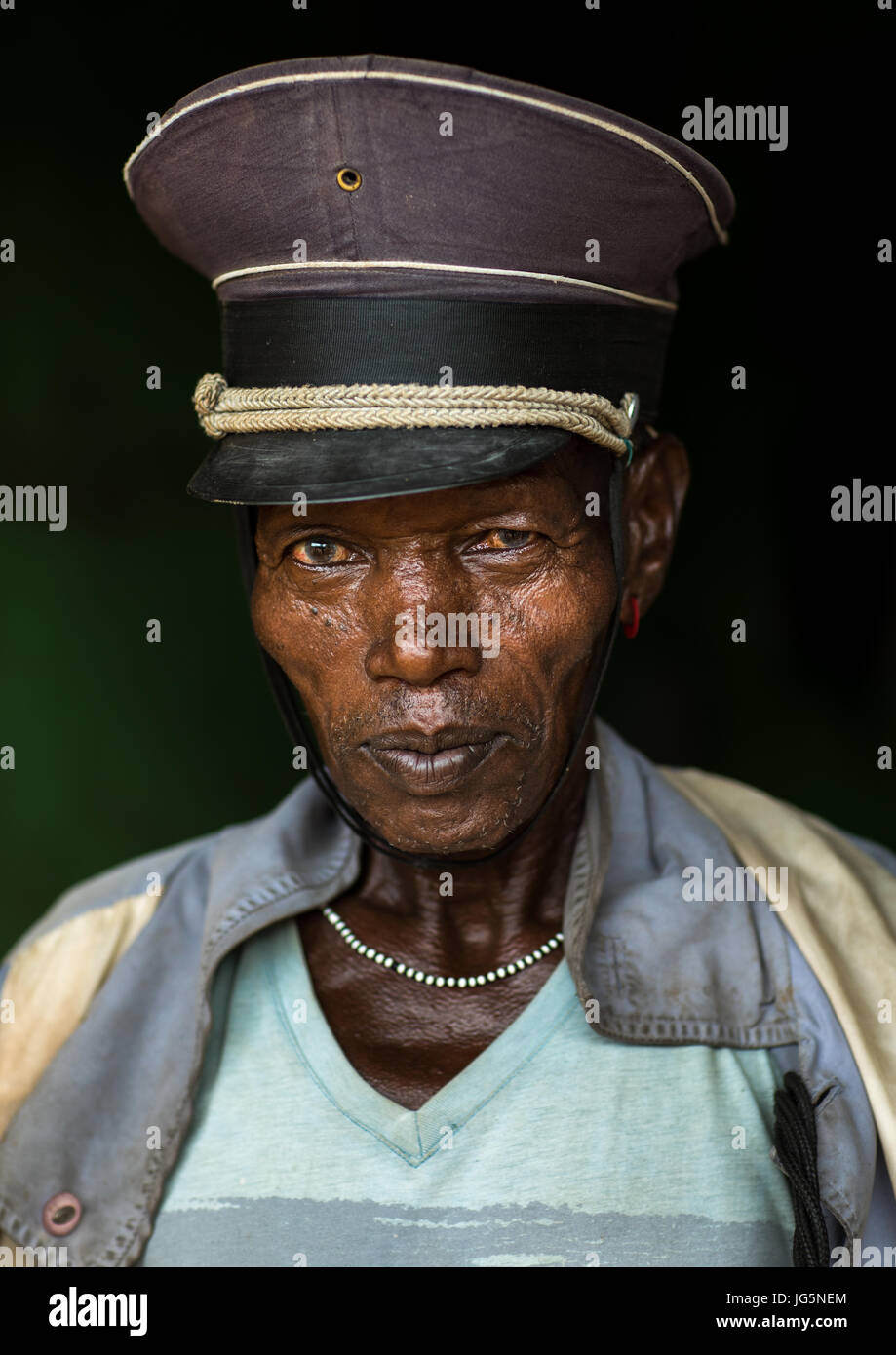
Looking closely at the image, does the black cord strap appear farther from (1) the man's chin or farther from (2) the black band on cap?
(2) the black band on cap

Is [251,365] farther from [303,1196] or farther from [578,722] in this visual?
[303,1196]

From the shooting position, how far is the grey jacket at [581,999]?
1733mm

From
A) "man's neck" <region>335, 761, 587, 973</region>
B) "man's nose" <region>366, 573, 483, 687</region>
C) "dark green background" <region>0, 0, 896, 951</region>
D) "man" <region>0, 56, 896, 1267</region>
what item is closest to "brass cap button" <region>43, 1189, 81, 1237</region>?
"man" <region>0, 56, 896, 1267</region>

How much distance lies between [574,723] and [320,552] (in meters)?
0.39

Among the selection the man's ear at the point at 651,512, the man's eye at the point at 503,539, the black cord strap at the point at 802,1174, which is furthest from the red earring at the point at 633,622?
the black cord strap at the point at 802,1174

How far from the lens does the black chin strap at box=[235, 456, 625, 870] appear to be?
176cm

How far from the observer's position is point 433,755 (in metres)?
1.66

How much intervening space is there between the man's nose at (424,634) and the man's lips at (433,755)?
68 mm

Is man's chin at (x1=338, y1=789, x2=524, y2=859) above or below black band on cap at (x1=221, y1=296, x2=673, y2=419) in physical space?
below

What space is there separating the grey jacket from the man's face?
225 mm

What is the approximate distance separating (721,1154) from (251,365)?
1.10 m

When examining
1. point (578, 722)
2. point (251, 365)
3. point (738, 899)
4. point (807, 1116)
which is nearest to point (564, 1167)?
point (807, 1116)

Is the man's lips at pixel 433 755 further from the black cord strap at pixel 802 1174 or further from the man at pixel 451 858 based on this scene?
the black cord strap at pixel 802 1174

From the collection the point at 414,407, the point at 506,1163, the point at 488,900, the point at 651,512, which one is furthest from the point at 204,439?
the point at 506,1163
